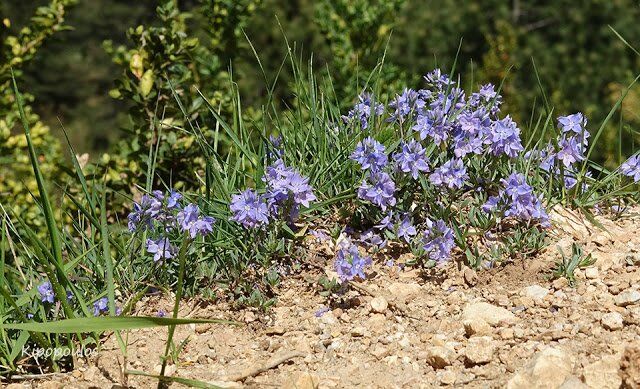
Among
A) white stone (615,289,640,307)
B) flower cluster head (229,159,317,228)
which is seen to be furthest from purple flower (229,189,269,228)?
white stone (615,289,640,307)

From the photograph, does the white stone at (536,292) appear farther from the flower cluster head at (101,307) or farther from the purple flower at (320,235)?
the flower cluster head at (101,307)

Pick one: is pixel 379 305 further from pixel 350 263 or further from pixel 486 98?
pixel 486 98

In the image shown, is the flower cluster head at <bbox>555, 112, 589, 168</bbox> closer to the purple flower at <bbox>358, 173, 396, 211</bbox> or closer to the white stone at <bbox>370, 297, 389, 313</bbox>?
the purple flower at <bbox>358, 173, 396, 211</bbox>

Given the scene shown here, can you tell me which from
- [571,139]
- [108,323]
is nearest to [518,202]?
[571,139]

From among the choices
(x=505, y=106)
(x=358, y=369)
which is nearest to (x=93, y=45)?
(x=505, y=106)

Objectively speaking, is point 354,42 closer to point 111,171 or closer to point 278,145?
point 111,171

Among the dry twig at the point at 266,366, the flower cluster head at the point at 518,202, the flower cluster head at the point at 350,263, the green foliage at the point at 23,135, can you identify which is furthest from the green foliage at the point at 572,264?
the green foliage at the point at 23,135
